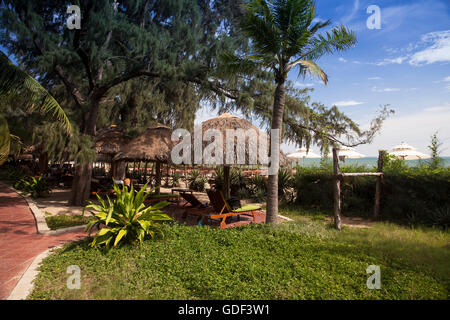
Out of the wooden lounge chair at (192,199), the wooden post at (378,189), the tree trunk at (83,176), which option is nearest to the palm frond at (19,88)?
Result: the tree trunk at (83,176)

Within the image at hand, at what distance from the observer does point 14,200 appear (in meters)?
11.2

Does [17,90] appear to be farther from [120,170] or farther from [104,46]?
[120,170]

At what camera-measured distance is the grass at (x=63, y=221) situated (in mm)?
7168

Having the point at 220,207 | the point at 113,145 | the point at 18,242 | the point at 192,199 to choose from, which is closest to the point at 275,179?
the point at 220,207

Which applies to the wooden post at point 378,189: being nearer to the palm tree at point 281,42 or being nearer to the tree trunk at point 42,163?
the palm tree at point 281,42

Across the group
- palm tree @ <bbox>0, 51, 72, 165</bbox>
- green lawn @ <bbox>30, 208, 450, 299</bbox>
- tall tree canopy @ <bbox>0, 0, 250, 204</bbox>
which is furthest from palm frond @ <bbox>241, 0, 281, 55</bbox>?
palm tree @ <bbox>0, 51, 72, 165</bbox>

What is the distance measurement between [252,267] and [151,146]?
7.54 m

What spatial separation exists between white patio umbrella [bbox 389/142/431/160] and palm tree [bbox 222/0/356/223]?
11.5 meters

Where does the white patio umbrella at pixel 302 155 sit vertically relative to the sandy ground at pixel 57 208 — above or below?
above

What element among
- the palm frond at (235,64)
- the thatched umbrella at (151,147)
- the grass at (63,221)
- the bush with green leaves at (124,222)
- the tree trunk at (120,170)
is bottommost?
the grass at (63,221)

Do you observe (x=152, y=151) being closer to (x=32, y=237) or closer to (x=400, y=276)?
(x=32, y=237)

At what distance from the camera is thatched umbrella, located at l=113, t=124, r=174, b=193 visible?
401 inches

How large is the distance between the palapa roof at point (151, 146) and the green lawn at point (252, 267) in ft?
14.9
